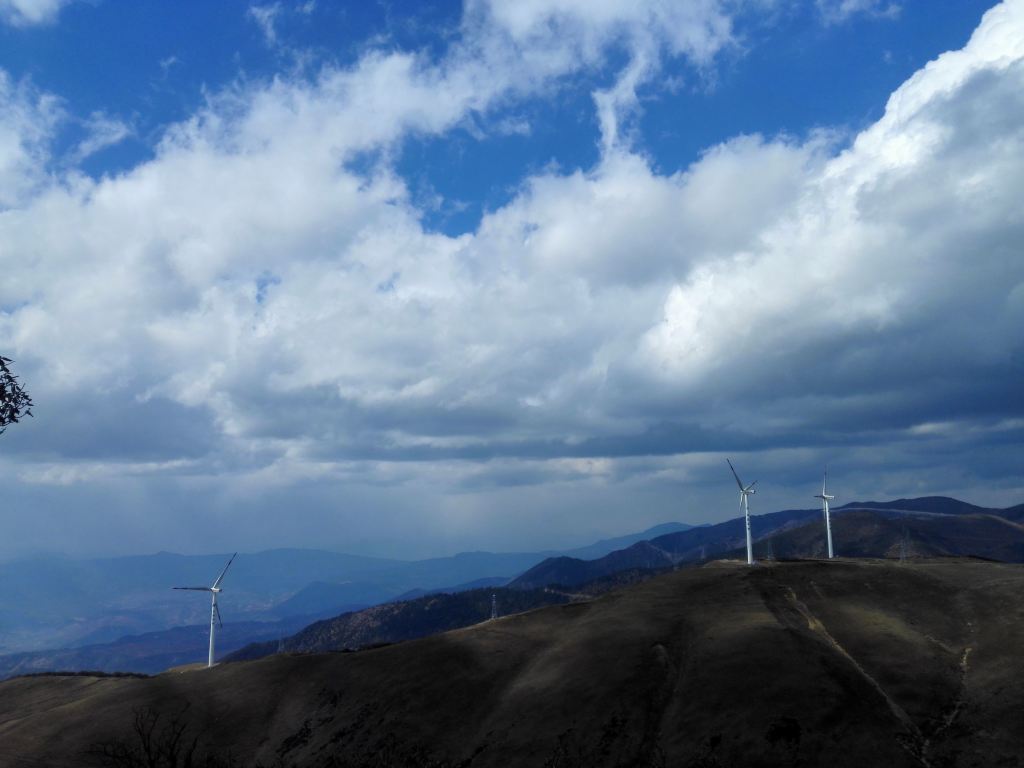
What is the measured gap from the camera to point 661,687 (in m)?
102

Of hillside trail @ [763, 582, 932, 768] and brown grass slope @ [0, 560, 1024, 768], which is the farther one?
brown grass slope @ [0, 560, 1024, 768]

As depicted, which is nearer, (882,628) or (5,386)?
(5,386)

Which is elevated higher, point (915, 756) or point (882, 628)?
point (882, 628)

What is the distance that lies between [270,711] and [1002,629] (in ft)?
349

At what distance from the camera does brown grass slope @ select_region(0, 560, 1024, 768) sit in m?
85.2

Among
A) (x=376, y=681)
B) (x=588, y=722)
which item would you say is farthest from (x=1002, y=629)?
(x=376, y=681)

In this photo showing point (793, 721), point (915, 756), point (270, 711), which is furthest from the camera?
point (270, 711)

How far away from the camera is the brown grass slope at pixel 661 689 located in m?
85.2

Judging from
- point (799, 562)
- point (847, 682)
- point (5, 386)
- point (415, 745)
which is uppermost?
point (5, 386)

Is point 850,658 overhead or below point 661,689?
overhead

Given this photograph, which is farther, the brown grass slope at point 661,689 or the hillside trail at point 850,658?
the brown grass slope at point 661,689

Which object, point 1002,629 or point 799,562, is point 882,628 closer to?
point 1002,629

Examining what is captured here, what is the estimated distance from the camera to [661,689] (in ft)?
333

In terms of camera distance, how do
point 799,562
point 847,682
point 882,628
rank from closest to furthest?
1. point 847,682
2. point 882,628
3. point 799,562
